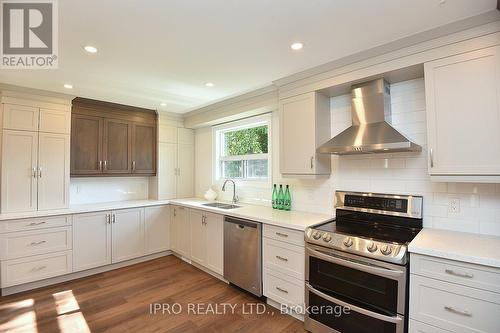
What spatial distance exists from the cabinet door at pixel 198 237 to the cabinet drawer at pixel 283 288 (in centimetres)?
115

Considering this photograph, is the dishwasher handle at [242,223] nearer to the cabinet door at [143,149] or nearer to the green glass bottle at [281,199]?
the green glass bottle at [281,199]

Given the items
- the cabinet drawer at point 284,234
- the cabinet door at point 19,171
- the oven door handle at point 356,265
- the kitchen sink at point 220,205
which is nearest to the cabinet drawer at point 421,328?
the oven door handle at point 356,265

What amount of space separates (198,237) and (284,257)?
1.52 m

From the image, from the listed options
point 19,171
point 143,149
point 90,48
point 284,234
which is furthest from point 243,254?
point 19,171

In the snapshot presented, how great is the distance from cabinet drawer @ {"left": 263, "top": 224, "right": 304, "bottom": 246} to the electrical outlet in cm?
120

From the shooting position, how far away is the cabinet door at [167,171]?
14.1ft

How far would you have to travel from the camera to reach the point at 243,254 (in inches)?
109

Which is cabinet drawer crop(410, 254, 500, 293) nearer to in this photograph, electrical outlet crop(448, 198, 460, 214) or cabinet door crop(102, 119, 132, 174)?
electrical outlet crop(448, 198, 460, 214)

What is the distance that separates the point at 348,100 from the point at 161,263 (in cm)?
341

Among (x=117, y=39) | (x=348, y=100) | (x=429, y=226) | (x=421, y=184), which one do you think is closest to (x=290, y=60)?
(x=348, y=100)

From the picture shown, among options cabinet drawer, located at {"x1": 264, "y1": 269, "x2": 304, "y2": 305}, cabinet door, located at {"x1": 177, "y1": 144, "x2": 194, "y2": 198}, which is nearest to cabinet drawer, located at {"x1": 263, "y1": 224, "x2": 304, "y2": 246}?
cabinet drawer, located at {"x1": 264, "y1": 269, "x2": 304, "y2": 305}

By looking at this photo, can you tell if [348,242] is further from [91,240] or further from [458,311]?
[91,240]

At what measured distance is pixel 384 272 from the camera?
1725mm

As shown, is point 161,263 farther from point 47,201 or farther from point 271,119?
point 271,119
